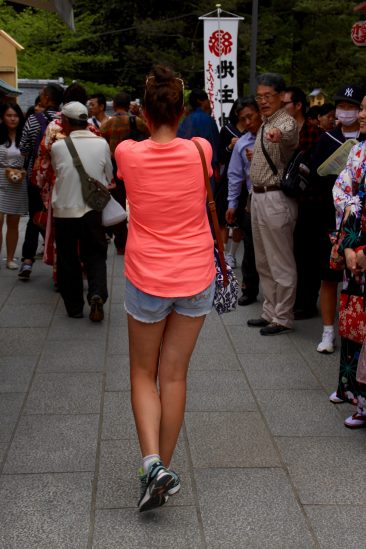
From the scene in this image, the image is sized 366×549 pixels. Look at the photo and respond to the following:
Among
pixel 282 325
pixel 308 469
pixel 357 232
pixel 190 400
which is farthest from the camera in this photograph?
pixel 282 325

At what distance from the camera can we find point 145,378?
3.60m

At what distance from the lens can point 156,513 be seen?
3.53 m

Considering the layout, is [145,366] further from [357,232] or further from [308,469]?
[357,232]

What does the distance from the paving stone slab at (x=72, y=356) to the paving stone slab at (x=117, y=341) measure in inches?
2.4

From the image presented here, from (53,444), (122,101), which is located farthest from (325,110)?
(53,444)

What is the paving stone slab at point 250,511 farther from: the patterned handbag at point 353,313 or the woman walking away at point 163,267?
the patterned handbag at point 353,313

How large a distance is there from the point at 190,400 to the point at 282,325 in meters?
1.76

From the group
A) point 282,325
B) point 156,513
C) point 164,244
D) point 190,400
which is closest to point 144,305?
point 164,244

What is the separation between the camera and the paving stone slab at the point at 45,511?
3.29m

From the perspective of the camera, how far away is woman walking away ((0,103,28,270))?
28.9ft

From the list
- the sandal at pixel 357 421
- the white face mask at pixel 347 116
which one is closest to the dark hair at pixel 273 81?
the white face mask at pixel 347 116

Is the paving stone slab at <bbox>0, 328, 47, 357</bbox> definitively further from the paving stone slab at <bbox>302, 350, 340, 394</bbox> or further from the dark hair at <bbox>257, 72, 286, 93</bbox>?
the dark hair at <bbox>257, 72, 286, 93</bbox>

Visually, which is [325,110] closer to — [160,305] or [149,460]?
[160,305]

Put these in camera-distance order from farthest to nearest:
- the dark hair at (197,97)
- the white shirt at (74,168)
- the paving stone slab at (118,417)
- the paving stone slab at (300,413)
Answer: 1. the dark hair at (197,97)
2. the white shirt at (74,168)
3. the paving stone slab at (300,413)
4. the paving stone slab at (118,417)
